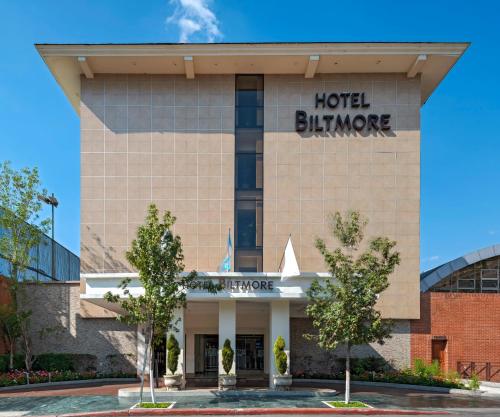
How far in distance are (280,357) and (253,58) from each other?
17473mm

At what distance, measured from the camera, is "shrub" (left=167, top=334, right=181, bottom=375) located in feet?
80.3

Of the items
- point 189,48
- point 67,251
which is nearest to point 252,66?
point 189,48

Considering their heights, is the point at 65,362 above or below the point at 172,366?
below

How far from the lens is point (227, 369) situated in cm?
2511

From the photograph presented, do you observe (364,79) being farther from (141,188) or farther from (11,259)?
(11,259)

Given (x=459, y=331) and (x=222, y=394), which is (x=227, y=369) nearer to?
(x=222, y=394)

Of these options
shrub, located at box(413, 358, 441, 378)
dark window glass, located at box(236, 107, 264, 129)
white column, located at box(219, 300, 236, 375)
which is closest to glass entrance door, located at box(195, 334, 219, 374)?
white column, located at box(219, 300, 236, 375)

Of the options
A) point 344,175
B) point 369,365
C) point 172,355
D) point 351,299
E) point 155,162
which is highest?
point 155,162

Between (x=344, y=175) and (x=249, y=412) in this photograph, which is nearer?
(x=249, y=412)

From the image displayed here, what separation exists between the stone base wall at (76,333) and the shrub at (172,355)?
8293 mm

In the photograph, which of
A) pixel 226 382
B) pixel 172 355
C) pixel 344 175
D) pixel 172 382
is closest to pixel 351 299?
pixel 226 382

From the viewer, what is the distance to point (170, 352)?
24.5m

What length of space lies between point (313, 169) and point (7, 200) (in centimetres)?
1826

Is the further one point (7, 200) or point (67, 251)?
point (67, 251)
